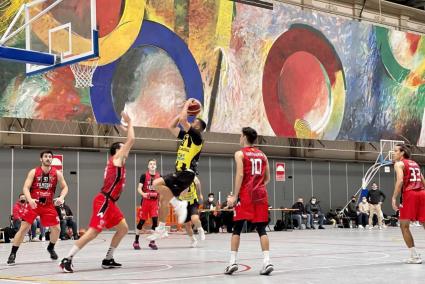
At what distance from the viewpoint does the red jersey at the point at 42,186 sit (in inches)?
468

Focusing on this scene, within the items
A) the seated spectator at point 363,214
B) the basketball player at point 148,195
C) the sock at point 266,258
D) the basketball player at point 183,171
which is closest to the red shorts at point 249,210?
the sock at point 266,258

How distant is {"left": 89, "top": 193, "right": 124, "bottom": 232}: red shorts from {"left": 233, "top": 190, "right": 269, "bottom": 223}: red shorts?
1974mm

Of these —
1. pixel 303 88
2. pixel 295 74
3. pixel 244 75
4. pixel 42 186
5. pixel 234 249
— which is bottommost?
pixel 234 249

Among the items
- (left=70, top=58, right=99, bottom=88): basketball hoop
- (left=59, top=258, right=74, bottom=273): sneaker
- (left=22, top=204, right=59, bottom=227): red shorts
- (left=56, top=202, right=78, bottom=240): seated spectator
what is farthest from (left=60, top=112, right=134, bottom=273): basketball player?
(left=70, top=58, right=99, bottom=88): basketball hoop

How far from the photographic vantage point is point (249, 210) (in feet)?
32.5

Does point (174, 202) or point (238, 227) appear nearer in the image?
point (238, 227)

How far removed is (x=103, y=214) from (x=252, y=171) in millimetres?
2402

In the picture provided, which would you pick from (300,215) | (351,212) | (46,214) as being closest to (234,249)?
(46,214)

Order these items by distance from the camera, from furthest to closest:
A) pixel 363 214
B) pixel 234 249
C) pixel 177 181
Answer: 1. pixel 363 214
2. pixel 177 181
3. pixel 234 249

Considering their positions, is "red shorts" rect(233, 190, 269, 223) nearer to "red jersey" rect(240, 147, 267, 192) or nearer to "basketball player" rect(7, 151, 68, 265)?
"red jersey" rect(240, 147, 267, 192)

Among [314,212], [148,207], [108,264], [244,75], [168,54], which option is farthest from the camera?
[314,212]

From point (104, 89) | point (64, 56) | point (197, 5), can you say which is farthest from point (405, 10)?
point (64, 56)

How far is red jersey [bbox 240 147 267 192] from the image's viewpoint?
1001 centimetres

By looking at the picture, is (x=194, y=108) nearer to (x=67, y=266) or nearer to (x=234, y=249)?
(x=234, y=249)
